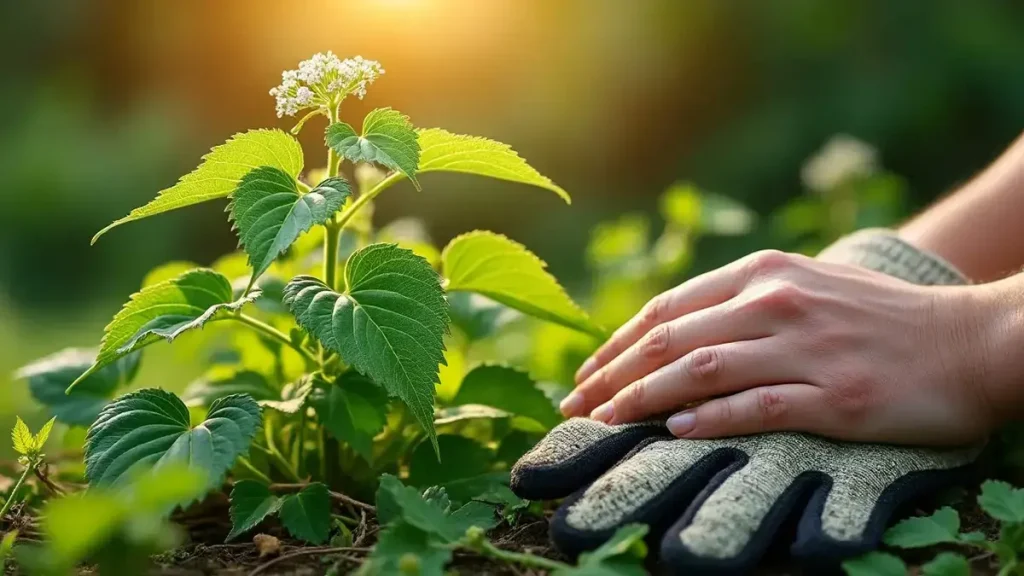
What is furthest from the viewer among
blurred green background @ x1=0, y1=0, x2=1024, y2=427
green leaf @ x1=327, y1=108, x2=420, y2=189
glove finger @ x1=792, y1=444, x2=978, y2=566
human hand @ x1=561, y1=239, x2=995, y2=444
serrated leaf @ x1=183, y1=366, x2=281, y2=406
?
blurred green background @ x1=0, y1=0, x2=1024, y2=427

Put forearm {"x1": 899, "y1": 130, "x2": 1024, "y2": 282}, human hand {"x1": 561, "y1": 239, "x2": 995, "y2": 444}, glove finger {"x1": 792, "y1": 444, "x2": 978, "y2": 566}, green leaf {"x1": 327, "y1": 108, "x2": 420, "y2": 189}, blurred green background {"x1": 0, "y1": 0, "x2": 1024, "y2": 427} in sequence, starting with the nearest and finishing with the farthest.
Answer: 1. glove finger {"x1": 792, "y1": 444, "x2": 978, "y2": 566}
2. green leaf {"x1": 327, "y1": 108, "x2": 420, "y2": 189}
3. human hand {"x1": 561, "y1": 239, "x2": 995, "y2": 444}
4. forearm {"x1": 899, "y1": 130, "x2": 1024, "y2": 282}
5. blurred green background {"x1": 0, "y1": 0, "x2": 1024, "y2": 427}

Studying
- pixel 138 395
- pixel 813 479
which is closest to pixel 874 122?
pixel 813 479

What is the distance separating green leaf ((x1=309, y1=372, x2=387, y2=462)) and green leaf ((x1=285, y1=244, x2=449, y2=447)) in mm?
152

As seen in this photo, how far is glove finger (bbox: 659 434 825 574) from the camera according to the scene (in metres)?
0.98

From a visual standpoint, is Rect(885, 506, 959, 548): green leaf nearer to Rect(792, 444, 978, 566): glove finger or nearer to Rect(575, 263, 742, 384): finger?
Rect(792, 444, 978, 566): glove finger

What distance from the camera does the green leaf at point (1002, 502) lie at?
39.9 inches

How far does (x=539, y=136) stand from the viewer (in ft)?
19.6

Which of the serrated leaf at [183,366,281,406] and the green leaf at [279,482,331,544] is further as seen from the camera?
the serrated leaf at [183,366,281,406]

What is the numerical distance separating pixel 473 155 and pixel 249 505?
1.73ft

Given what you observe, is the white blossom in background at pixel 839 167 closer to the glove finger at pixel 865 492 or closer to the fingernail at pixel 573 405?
the glove finger at pixel 865 492

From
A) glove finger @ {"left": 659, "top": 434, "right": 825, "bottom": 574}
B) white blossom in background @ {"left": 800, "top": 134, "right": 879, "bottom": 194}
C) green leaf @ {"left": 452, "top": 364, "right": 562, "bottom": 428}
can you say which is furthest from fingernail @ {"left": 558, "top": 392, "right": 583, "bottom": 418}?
white blossom in background @ {"left": 800, "top": 134, "right": 879, "bottom": 194}

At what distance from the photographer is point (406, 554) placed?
975 mm

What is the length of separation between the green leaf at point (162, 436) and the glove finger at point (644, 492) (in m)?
0.37

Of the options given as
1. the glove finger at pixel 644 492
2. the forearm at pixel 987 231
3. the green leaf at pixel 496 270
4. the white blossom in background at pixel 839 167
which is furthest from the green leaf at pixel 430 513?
the white blossom in background at pixel 839 167
